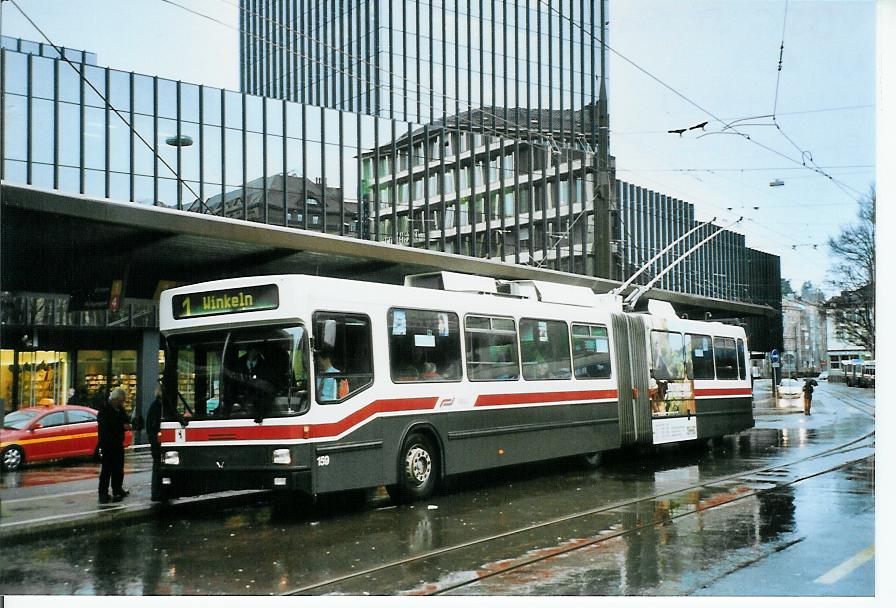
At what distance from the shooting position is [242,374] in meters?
11.1

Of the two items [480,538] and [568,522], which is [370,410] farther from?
[568,522]

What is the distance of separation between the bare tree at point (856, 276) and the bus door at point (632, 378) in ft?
11.8

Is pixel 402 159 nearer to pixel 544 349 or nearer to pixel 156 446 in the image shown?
pixel 544 349

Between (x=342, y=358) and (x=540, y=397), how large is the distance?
4.40 meters

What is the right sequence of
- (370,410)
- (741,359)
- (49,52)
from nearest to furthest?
(370,410) → (49,52) → (741,359)

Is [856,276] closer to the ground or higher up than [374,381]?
higher up

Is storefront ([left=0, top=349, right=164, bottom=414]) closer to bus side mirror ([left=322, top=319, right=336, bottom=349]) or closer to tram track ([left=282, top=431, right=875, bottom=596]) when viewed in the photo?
bus side mirror ([left=322, top=319, right=336, bottom=349])

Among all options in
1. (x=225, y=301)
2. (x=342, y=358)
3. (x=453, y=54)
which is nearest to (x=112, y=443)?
(x=225, y=301)

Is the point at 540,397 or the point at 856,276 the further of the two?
the point at 540,397

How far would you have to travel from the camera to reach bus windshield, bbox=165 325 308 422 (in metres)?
10.9

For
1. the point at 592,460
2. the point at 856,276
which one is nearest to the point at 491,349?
the point at 592,460

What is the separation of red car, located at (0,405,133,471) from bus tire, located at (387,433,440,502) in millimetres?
4153

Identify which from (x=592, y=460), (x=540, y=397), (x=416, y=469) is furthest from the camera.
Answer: (x=592, y=460)

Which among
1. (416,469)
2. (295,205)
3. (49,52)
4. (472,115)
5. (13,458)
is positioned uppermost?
(472,115)
